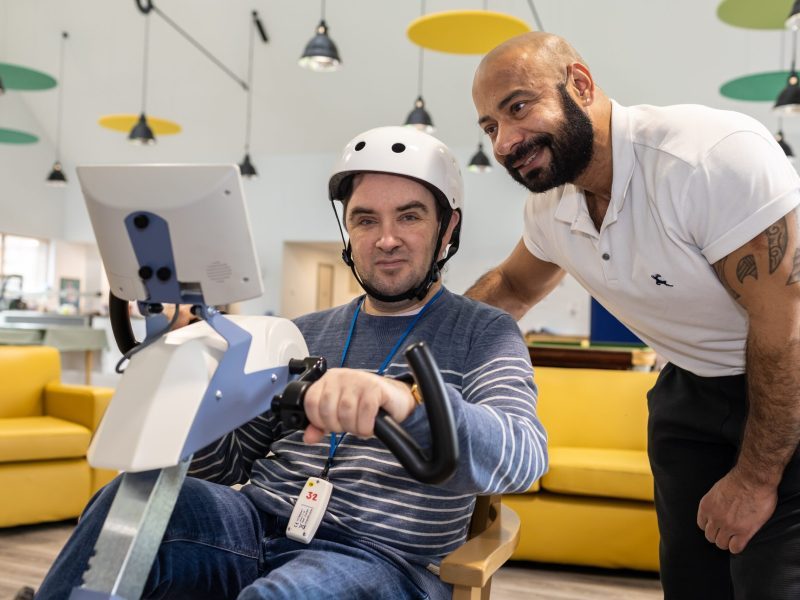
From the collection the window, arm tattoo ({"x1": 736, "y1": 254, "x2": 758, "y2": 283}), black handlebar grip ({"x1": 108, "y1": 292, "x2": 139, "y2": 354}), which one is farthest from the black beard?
the window

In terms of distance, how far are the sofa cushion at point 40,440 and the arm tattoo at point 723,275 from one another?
3.23 m

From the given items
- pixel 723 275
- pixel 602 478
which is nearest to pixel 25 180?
pixel 602 478

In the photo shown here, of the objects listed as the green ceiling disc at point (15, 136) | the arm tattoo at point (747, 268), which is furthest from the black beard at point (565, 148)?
the green ceiling disc at point (15, 136)

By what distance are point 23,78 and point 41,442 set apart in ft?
13.4

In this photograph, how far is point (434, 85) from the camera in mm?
10352

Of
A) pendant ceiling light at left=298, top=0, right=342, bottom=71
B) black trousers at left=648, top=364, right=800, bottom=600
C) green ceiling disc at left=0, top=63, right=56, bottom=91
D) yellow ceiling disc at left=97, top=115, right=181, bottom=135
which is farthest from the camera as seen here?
yellow ceiling disc at left=97, top=115, right=181, bottom=135

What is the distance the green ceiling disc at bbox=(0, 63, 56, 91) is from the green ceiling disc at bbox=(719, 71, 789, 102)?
5.50 metres

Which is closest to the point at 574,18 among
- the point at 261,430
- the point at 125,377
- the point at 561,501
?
the point at 561,501

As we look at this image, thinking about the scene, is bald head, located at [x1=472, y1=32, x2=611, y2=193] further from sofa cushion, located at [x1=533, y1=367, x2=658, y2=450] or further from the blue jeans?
sofa cushion, located at [x1=533, y1=367, x2=658, y2=450]

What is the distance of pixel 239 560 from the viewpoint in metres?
1.32

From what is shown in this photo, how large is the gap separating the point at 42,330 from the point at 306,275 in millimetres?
5809

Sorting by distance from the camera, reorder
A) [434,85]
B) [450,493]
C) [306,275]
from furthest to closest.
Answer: [306,275], [434,85], [450,493]

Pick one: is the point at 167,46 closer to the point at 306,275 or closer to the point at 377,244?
the point at 306,275

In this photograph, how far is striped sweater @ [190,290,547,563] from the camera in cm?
126
